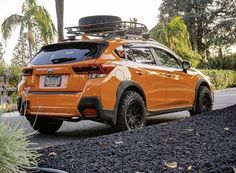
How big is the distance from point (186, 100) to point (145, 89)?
1.54 m

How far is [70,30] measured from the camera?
843 cm

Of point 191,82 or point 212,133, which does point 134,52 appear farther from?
point 212,133

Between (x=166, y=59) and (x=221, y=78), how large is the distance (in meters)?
21.2

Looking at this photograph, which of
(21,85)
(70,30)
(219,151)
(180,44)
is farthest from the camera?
(180,44)

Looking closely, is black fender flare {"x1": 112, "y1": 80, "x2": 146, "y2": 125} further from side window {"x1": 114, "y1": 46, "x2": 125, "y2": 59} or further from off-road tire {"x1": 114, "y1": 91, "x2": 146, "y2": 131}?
side window {"x1": 114, "y1": 46, "x2": 125, "y2": 59}

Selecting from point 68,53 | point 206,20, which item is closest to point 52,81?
point 68,53

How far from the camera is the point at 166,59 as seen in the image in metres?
8.59

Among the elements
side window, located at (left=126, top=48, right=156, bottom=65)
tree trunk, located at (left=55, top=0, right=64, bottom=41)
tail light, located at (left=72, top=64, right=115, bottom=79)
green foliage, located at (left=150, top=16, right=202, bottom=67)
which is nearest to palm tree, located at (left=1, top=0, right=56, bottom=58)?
green foliage, located at (left=150, top=16, right=202, bottom=67)

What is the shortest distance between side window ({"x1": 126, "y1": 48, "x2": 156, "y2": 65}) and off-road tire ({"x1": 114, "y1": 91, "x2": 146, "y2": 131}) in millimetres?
663

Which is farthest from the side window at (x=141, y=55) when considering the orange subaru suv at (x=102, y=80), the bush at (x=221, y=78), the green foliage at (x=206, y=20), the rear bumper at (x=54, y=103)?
the green foliage at (x=206, y=20)

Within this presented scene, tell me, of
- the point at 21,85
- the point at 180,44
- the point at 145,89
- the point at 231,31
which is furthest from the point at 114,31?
the point at 231,31

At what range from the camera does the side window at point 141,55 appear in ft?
24.7

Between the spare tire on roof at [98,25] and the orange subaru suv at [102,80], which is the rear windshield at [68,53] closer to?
the orange subaru suv at [102,80]

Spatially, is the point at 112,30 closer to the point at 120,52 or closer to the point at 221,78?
Result: the point at 120,52
